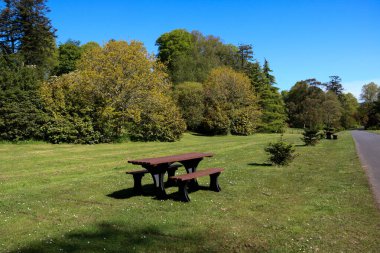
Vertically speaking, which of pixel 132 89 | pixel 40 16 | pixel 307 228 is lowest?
pixel 307 228

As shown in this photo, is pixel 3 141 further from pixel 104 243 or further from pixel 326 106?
pixel 326 106

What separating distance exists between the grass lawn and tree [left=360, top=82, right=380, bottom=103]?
114 meters

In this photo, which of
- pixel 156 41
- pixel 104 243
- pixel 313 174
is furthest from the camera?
pixel 156 41

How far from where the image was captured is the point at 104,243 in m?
4.93

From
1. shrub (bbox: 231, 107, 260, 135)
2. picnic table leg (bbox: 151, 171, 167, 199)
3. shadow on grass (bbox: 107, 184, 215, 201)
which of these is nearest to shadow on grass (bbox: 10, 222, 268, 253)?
picnic table leg (bbox: 151, 171, 167, 199)

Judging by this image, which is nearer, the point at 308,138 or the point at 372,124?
the point at 308,138

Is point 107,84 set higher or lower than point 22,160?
higher

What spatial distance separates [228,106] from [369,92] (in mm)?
90969

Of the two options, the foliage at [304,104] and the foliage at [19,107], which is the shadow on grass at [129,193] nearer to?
the foliage at [19,107]

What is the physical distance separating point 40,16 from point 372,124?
7096 centimetres

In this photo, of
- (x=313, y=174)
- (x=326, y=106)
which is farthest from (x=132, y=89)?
(x=326, y=106)

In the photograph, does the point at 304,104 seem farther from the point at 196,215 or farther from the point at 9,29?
the point at 196,215

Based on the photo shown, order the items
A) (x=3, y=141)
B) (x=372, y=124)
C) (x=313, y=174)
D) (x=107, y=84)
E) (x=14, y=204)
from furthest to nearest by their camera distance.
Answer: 1. (x=372, y=124)
2. (x=107, y=84)
3. (x=3, y=141)
4. (x=313, y=174)
5. (x=14, y=204)

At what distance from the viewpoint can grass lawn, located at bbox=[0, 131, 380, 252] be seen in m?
4.94
